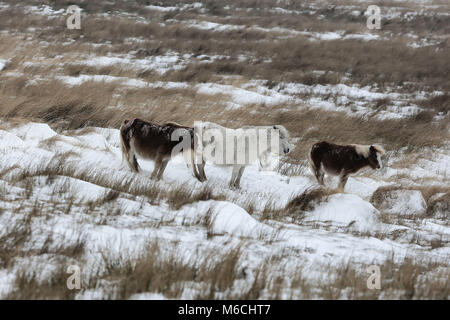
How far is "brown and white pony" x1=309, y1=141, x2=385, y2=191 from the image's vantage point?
7.12 meters

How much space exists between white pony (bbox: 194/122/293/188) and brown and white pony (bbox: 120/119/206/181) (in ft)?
1.57

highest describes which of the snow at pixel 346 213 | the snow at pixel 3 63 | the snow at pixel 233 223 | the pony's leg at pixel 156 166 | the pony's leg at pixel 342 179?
the snow at pixel 233 223

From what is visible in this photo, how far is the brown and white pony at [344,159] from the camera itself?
7117 millimetres

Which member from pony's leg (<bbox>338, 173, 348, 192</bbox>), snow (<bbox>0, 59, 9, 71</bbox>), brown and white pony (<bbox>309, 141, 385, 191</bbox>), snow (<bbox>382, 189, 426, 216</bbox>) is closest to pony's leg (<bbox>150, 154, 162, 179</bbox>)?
brown and white pony (<bbox>309, 141, 385, 191</bbox>)

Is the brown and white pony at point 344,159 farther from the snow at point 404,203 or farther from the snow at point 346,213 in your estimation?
the snow at point 346,213

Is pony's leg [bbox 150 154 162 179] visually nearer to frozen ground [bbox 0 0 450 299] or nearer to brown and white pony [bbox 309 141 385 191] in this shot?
frozen ground [bbox 0 0 450 299]

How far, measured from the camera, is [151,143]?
6027 millimetres

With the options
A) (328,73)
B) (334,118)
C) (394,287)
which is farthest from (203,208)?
(328,73)

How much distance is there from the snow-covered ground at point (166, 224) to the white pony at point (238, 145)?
1.08 ft

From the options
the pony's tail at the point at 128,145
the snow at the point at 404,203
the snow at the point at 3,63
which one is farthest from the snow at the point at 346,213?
the snow at the point at 3,63

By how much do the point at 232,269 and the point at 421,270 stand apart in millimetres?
1670

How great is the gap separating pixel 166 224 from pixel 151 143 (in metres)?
2.14
